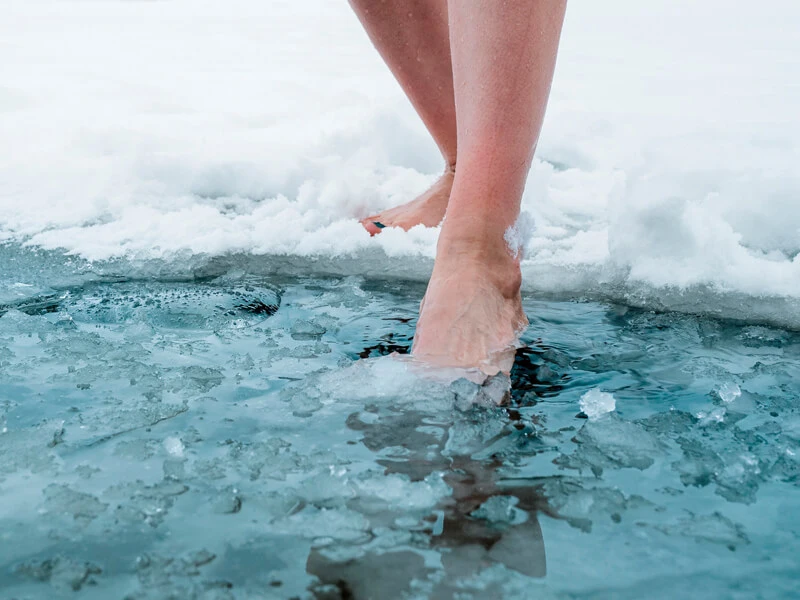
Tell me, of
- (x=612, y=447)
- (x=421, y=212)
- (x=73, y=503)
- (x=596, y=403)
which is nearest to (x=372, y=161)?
(x=421, y=212)

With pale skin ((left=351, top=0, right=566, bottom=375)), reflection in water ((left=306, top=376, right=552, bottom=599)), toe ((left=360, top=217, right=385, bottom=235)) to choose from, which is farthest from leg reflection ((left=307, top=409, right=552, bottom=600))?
toe ((left=360, top=217, right=385, bottom=235))

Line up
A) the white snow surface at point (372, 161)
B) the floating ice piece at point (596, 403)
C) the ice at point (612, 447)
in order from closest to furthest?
1. the ice at point (612, 447)
2. the floating ice piece at point (596, 403)
3. the white snow surface at point (372, 161)

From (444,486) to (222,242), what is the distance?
1031 millimetres

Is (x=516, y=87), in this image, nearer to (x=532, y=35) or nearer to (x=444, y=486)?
(x=532, y=35)

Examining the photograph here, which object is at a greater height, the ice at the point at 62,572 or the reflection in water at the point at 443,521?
the reflection in water at the point at 443,521

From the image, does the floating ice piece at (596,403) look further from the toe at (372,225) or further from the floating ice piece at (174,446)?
the toe at (372,225)

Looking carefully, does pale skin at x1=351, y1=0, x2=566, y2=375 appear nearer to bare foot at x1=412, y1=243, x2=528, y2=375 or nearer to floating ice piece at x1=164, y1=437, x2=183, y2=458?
bare foot at x1=412, y1=243, x2=528, y2=375

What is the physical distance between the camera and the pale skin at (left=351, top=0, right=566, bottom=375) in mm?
1169

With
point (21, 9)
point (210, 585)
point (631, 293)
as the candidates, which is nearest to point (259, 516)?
point (210, 585)

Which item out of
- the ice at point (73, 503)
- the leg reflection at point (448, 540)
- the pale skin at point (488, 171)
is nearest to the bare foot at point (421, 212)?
the pale skin at point (488, 171)

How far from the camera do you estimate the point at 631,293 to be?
1435 millimetres

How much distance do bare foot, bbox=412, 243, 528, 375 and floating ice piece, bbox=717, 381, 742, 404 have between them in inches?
10.8

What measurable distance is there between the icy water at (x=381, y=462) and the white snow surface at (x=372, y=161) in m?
0.28

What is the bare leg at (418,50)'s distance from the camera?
1.79 metres
